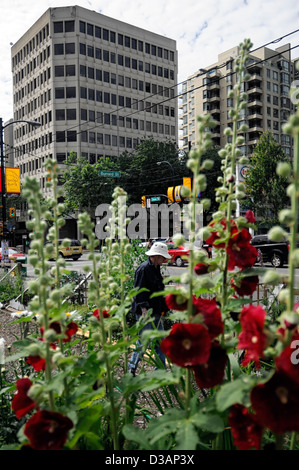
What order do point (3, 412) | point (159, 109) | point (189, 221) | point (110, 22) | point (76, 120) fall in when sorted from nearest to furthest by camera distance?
point (189, 221) < point (3, 412) < point (76, 120) < point (110, 22) < point (159, 109)

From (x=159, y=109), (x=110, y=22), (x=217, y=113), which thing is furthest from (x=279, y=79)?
(x=110, y=22)

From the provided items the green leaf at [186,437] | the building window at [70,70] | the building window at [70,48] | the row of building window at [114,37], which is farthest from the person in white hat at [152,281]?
the row of building window at [114,37]

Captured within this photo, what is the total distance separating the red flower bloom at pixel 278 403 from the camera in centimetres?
98

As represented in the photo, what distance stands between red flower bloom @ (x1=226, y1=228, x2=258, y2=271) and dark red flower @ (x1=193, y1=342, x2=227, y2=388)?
362mm

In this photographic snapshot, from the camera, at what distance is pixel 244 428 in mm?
1143

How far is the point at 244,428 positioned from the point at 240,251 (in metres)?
0.64

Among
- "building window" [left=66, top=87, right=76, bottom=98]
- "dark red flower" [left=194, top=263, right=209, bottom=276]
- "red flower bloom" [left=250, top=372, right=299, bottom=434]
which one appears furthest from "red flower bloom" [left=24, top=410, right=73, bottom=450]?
"building window" [left=66, top=87, right=76, bottom=98]

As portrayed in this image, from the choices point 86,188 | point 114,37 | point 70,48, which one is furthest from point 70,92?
point 86,188

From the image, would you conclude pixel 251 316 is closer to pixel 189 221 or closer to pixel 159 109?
pixel 189 221

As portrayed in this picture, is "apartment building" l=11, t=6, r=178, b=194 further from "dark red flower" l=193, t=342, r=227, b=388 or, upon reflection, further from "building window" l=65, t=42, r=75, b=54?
"dark red flower" l=193, t=342, r=227, b=388

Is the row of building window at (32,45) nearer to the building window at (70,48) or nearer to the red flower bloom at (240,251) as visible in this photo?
the building window at (70,48)


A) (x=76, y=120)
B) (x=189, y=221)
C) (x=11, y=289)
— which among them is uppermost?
(x=76, y=120)

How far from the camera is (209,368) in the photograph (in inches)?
49.2
